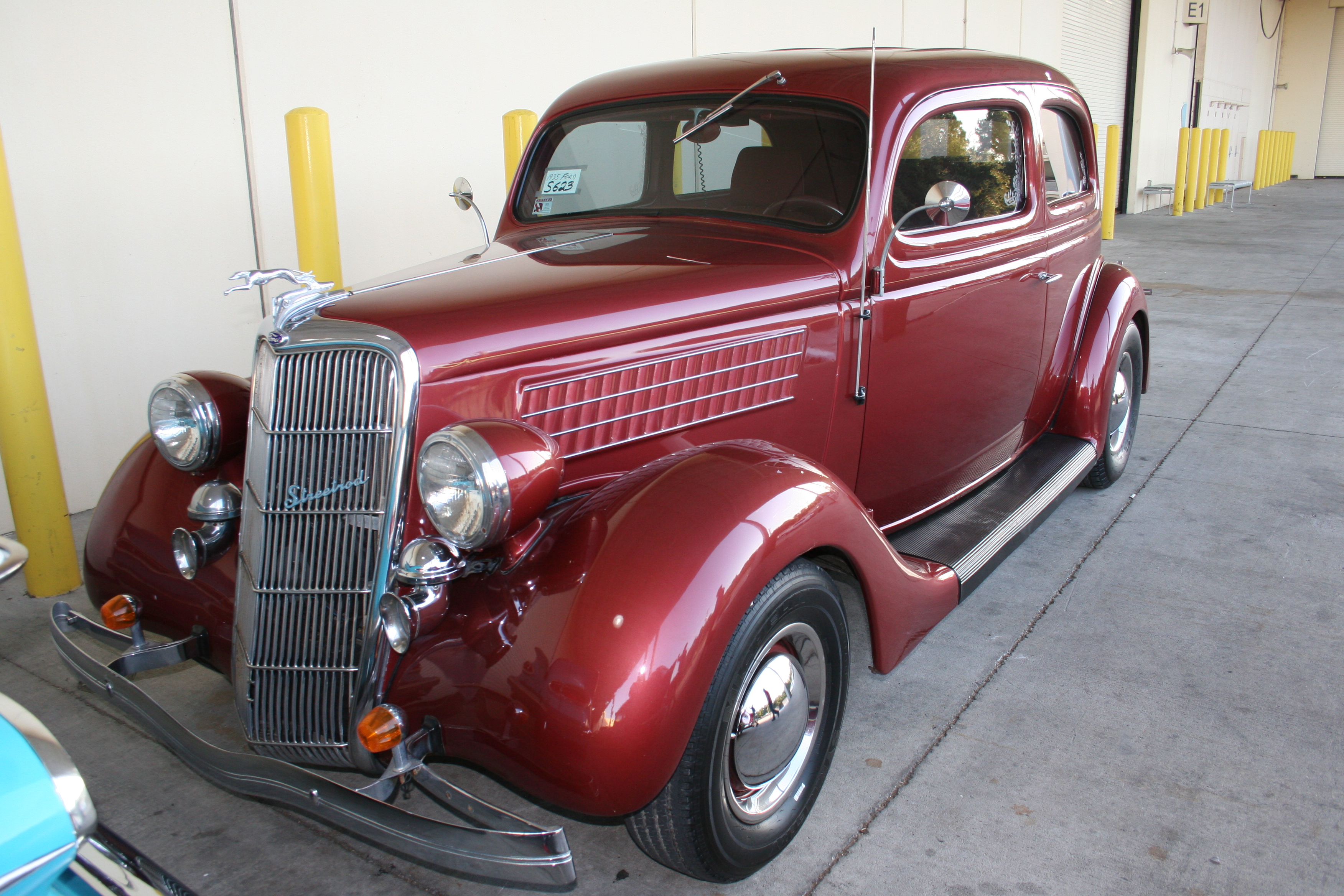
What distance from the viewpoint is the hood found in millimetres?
1755

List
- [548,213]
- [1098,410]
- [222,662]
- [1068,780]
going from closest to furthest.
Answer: [222,662] → [1068,780] → [548,213] → [1098,410]

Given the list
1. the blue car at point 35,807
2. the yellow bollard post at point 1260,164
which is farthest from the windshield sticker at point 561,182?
the yellow bollard post at point 1260,164

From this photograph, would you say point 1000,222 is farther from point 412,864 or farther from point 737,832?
point 412,864

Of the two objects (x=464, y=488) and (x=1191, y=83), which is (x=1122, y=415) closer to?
(x=464, y=488)

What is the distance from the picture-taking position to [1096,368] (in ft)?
11.5

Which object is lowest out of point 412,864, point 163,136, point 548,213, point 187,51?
point 412,864

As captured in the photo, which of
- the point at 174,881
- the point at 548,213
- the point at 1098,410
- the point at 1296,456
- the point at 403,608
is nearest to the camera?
the point at 174,881

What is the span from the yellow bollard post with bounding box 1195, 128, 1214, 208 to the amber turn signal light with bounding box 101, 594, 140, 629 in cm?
1804

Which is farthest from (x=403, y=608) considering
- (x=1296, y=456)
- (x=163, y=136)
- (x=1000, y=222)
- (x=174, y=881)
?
(x=1296, y=456)

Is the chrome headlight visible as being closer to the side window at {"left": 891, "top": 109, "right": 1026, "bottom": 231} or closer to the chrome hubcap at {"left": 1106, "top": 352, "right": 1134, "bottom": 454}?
the side window at {"left": 891, "top": 109, "right": 1026, "bottom": 231}

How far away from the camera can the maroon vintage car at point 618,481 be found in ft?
4.98

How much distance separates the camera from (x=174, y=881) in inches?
54.1

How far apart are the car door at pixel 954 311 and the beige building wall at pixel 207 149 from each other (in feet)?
10.1

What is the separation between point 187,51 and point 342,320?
2950mm
